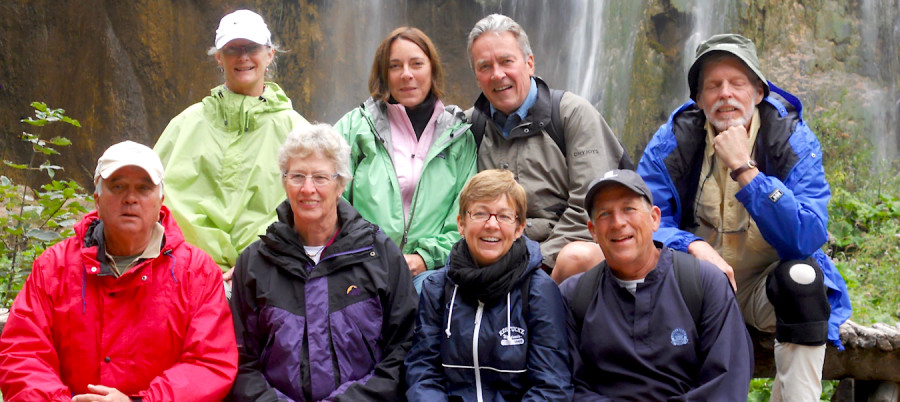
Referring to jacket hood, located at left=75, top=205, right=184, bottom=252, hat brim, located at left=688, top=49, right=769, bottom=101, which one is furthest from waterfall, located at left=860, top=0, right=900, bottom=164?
jacket hood, located at left=75, top=205, right=184, bottom=252

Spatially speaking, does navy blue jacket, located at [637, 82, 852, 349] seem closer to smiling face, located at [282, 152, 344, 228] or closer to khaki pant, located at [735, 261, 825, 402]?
khaki pant, located at [735, 261, 825, 402]

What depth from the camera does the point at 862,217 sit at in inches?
393

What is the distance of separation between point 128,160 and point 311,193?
0.73 metres

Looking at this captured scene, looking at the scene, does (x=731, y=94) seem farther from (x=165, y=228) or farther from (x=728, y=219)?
(x=165, y=228)

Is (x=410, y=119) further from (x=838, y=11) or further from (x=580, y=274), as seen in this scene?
(x=838, y=11)

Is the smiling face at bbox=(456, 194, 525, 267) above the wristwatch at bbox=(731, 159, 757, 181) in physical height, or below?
below

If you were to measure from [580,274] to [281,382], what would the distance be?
135 cm

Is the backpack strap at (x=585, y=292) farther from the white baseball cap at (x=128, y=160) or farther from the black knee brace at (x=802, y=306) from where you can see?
the white baseball cap at (x=128, y=160)

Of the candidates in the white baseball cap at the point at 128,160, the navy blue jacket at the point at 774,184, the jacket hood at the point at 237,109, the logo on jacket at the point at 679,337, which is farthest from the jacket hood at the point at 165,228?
the navy blue jacket at the point at 774,184

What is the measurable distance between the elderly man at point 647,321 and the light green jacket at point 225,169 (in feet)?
5.89

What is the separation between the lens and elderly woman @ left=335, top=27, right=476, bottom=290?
4.11m

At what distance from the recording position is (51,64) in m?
11.7

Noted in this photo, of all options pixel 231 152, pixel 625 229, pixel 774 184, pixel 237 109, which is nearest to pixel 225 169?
pixel 231 152


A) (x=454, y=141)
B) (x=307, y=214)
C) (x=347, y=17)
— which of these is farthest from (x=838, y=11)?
(x=307, y=214)
